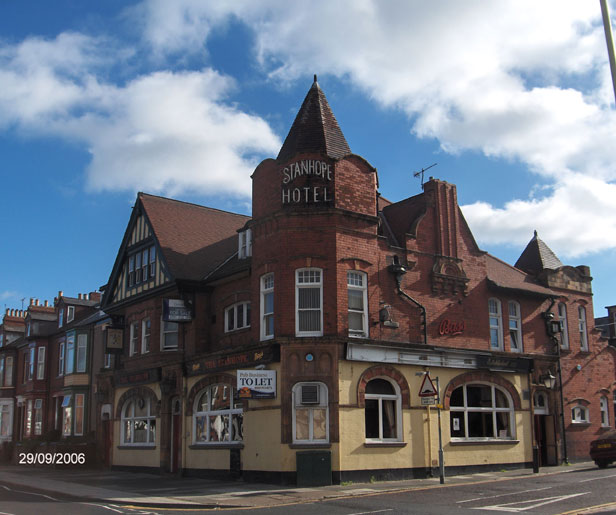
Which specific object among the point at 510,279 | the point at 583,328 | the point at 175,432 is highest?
the point at 510,279

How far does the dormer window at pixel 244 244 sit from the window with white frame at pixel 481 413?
371 inches

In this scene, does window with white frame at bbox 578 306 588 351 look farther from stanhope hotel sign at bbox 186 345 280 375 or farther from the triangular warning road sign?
stanhope hotel sign at bbox 186 345 280 375

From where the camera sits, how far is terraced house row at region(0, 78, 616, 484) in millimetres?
20719

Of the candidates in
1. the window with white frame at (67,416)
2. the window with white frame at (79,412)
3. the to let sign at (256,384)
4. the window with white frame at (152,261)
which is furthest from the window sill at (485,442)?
the window with white frame at (67,416)

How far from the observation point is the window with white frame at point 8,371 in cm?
4791

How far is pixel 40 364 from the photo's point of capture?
4325 centimetres

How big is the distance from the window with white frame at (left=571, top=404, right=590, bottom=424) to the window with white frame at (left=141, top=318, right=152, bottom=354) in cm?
1873

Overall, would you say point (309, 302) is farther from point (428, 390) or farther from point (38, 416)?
→ point (38, 416)

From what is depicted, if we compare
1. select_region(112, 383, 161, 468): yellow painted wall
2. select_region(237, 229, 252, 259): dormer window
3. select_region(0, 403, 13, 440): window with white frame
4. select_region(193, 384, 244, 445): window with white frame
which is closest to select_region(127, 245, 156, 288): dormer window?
select_region(112, 383, 161, 468): yellow painted wall

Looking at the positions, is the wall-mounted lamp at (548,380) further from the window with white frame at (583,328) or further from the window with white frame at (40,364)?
Result: the window with white frame at (40,364)

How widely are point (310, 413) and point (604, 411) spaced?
55.1ft

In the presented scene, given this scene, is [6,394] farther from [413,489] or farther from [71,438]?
[413,489]

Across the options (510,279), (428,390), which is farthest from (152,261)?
(510,279)
